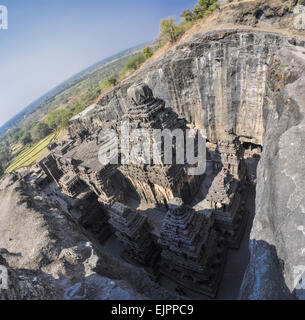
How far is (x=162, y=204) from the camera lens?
19.6 m

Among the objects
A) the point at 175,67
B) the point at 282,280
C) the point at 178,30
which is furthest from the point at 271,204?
the point at 178,30

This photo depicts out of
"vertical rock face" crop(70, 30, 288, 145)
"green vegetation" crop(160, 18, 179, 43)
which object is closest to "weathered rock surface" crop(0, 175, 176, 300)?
"vertical rock face" crop(70, 30, 288, 145)

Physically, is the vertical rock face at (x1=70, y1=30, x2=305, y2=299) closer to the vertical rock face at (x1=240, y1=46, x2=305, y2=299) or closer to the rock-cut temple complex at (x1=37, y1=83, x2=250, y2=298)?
the vertical rock face at (x1=240, y1=46, x2=305, y2=299)

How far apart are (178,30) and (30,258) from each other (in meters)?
46.5

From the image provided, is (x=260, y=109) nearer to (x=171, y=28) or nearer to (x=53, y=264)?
(x=53, y=264)

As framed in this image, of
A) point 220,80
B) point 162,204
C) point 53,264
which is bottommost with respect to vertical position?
point 162,204

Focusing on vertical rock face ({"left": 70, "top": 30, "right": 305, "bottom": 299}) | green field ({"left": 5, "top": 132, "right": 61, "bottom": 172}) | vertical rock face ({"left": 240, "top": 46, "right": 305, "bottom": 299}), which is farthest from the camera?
green field ({"left": 5, "top": 132, "right": 61, "bottom": 172})

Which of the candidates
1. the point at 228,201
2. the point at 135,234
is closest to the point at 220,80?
the point at 228,201

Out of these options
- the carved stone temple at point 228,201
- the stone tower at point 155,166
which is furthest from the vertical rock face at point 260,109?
the stone tower at point 155,166

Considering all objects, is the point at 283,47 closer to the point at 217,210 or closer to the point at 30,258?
the point at 217,210

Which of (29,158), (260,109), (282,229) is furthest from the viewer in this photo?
(29,158)

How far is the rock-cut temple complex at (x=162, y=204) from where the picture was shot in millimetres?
12023

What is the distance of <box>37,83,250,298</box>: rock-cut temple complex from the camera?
12023 mm

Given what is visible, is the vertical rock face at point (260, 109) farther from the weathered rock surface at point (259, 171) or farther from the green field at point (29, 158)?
the green field at point (29, 158)
